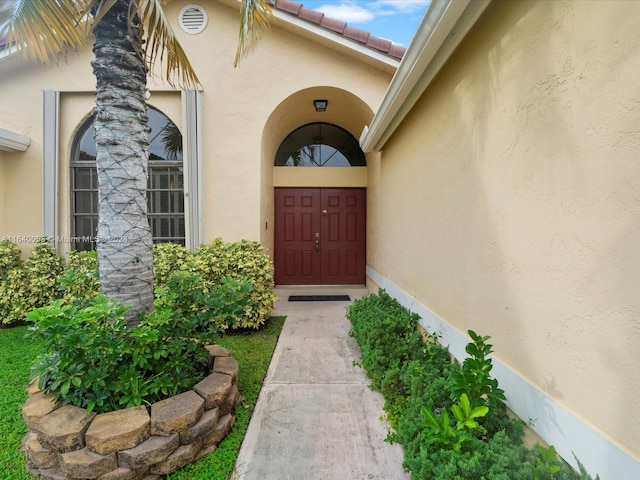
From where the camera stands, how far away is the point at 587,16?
4.47 ft

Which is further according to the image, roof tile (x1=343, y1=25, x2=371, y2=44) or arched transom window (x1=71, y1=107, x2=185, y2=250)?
arched transom window (x1=71, y1=107, x2=185, y2=250)

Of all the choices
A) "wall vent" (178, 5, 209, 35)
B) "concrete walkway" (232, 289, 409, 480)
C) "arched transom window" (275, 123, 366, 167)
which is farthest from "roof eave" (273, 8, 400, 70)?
"concrete walkway" (232, 289, 409, 480)

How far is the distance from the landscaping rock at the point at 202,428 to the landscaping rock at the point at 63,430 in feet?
2.07

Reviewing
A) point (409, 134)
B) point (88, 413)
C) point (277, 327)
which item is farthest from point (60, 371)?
point (409, 134)

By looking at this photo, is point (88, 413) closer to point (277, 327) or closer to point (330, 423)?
point (330, 423)

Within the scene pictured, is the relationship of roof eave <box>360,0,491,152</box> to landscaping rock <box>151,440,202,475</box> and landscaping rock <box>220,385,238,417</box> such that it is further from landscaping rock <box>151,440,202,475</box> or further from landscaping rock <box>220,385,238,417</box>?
landscaping rock <box>151,440,202,475</box>

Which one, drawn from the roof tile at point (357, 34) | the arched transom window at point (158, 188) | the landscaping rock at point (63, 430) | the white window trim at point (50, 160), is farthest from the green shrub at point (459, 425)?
the white window trim at point (50, 160)

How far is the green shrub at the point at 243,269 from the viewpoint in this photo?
16.1ft

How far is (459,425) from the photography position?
165cm

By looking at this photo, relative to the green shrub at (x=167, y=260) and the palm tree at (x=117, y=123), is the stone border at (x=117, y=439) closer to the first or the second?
the palm tree at (x=117, y=123)

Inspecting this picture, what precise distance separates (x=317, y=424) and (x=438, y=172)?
2613mm

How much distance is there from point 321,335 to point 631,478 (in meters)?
3.68

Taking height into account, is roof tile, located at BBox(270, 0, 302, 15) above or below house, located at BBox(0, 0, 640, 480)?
above

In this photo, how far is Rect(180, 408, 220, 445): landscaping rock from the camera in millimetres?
2133
